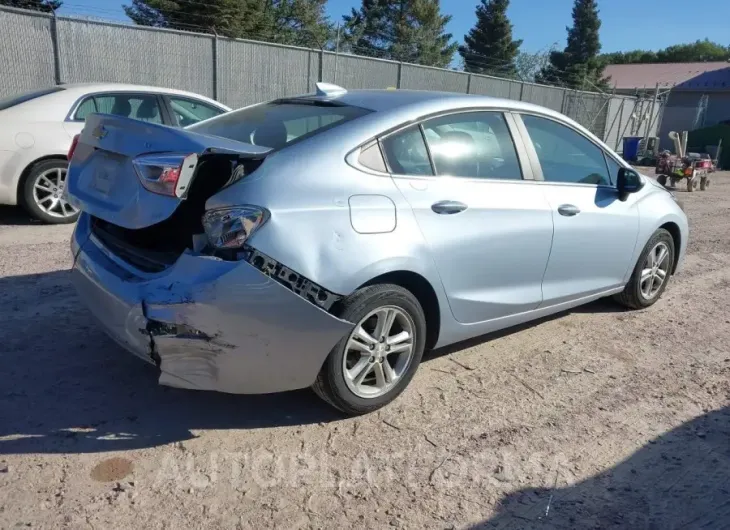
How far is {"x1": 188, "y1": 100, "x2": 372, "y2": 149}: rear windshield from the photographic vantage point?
337cm

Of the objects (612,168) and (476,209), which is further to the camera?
(612,168)

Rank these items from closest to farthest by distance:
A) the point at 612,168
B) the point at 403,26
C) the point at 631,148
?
1. the point at 612,168
2. the point at 631,148
3. the point at 403,26

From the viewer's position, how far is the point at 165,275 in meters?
2.83

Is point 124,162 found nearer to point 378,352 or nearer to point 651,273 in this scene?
point 378,352

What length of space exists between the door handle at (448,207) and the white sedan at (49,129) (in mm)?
4392

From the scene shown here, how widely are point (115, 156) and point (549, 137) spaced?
2.78 m

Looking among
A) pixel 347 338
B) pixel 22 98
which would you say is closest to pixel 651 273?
pixel 347 338

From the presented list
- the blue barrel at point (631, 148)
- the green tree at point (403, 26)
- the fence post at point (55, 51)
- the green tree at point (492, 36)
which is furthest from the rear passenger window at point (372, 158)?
the green tree at point (492, 36)

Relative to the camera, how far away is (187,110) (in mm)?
7645

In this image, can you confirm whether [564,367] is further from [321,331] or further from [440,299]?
[321,331]

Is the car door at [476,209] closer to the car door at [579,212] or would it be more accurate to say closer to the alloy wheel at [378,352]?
the car door at [579,212]

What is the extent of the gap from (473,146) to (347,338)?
147 cm

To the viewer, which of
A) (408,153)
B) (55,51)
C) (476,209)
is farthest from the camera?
(55,51)

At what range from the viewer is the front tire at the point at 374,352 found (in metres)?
3.07
